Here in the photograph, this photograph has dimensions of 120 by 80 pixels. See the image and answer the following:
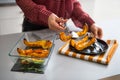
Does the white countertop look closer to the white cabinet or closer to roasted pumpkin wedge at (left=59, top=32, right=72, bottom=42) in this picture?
roasted pumpkin wedge at (left=59, top=32, right=72, bottom=42)

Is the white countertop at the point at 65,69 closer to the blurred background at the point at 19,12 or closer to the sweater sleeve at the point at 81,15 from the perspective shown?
the sweater sleeve at the point at 81,15

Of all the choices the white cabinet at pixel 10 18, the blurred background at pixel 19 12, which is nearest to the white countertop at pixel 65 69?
the blurred background at pixel 19 12

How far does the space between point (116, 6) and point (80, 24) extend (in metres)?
1.46

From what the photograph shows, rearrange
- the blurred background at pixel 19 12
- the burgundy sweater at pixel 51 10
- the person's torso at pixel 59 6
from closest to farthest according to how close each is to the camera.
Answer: the burgundy sweater at pixel 51 10, the person's torso at pixel 59 6, the blurred background at pixel 19 12

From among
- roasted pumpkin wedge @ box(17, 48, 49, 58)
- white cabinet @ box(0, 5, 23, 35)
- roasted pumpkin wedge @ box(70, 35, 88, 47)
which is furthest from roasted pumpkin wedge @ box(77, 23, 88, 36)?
white cabinet @ box(0, 5, 23, 35)

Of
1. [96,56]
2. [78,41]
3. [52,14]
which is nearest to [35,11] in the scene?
[52,14]

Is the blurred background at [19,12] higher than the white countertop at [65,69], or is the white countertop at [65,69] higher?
the white countertop at [65,69]

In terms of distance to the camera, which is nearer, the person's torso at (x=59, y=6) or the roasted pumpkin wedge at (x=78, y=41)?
the roasted pumpkin wedge at (x=78, y=41)

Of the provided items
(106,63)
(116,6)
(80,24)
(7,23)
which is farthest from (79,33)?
(116,6)

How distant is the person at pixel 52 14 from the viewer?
37.4 inches

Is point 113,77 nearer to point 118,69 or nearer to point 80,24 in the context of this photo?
point 118,69

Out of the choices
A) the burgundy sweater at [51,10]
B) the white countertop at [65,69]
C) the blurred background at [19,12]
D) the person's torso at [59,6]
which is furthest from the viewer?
the blurred background at [19,12]

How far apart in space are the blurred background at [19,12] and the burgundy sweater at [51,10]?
584mm

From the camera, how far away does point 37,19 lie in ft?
3.34
